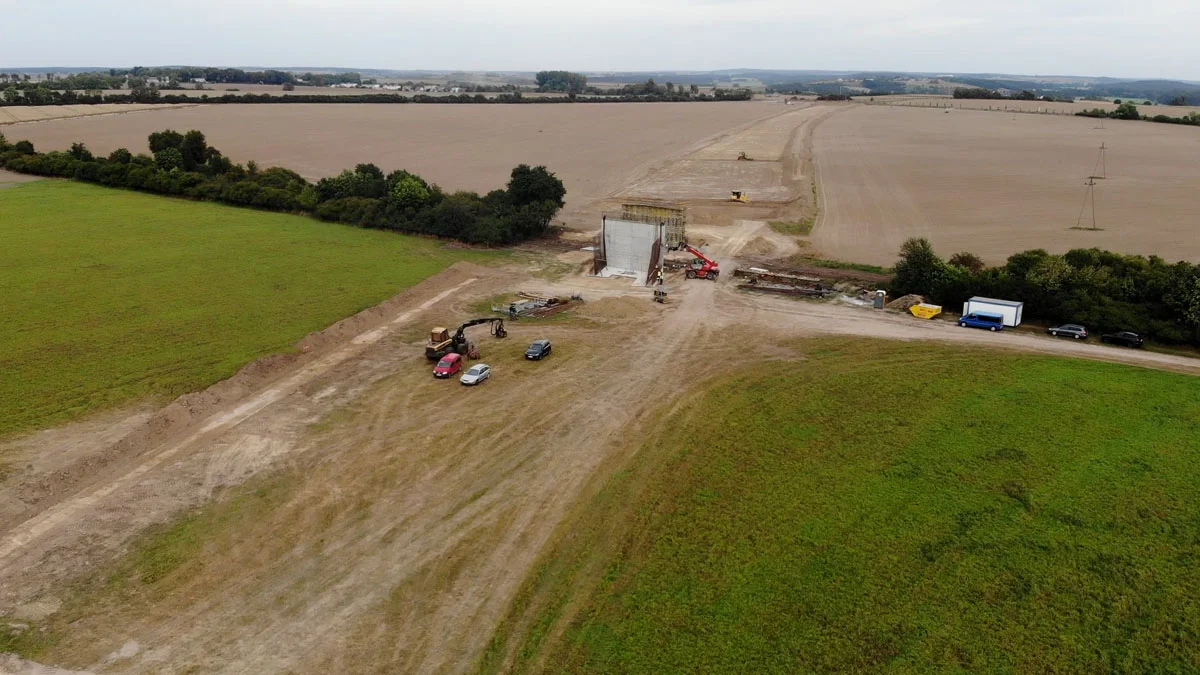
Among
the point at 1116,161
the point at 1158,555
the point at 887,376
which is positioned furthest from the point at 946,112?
the point at 1158,555

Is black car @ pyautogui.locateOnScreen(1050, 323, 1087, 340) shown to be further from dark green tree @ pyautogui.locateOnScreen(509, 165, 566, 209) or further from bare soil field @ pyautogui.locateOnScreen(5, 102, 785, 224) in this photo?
bare soil field @ pyautogui.locateOnScreen(5, 102, 785, 224)

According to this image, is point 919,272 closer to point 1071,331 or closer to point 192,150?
point 1071,331

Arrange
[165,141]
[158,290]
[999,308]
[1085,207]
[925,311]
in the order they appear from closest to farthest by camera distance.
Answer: [999,308] → [925,311] → [158,290] → [1085,207] → [165,141]

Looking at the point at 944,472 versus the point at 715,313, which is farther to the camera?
the point at 715,313

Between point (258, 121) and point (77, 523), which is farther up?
point (258, 121)

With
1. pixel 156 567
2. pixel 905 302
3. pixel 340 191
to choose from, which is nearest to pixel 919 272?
pixel 905 302

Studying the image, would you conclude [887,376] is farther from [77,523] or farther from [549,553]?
[77,523]

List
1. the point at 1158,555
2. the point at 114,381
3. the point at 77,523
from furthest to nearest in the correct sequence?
1. the point at 114,381
2. the point at 77,523
3. the point at 1158,555
